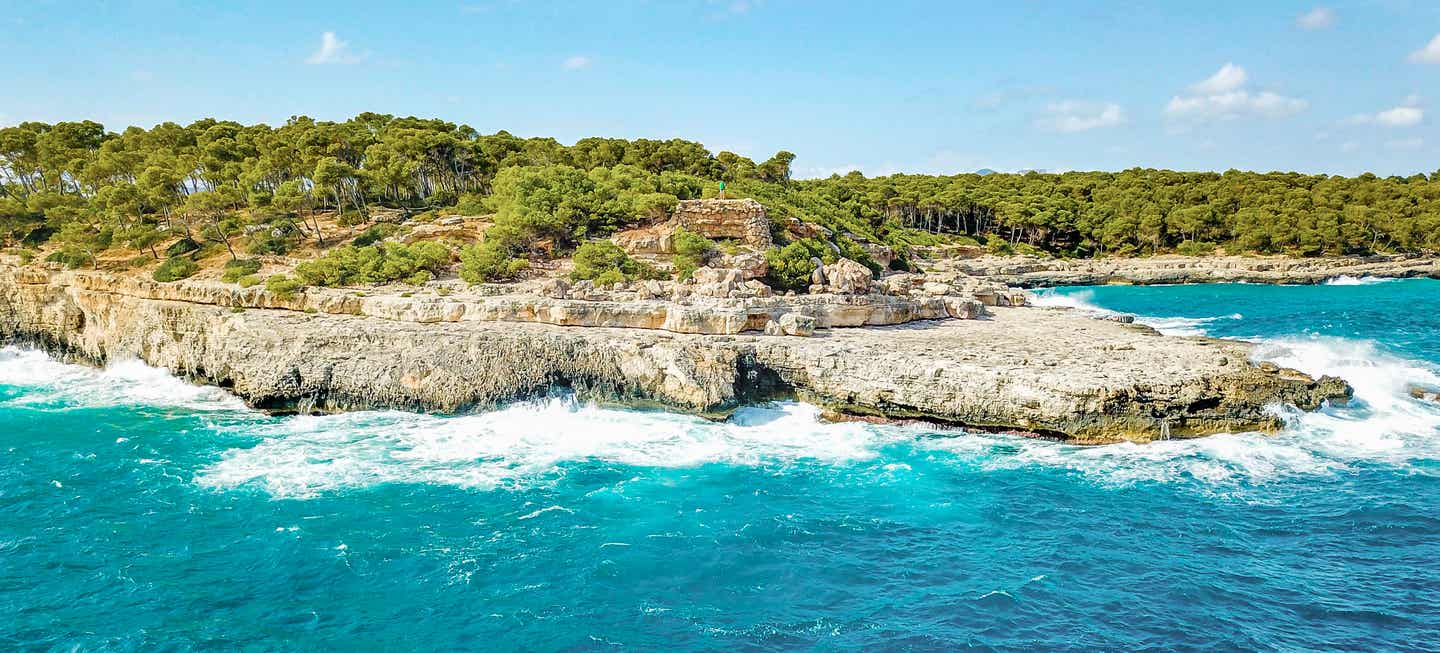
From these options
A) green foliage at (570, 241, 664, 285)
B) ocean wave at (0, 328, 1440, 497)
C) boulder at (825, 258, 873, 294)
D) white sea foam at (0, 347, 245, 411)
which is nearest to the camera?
ocean wave at (0, 328, 1440, 497)

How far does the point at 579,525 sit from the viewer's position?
22.5 meters

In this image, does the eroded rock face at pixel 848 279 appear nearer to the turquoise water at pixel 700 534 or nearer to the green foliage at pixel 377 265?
the turquoise water at pixel 700 534

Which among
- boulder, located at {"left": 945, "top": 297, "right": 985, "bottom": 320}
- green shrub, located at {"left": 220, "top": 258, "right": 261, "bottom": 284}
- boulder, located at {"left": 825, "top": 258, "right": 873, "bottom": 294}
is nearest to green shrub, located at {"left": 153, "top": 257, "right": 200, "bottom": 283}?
green shrub, located at {"left": 220, "top": 258, "right": 261, "bottom": 284}

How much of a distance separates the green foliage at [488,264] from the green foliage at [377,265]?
1.97m

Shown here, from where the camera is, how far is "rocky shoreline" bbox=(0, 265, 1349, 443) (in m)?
29.0

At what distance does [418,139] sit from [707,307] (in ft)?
149

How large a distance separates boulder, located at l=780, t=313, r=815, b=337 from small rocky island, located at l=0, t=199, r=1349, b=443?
0.10 metres

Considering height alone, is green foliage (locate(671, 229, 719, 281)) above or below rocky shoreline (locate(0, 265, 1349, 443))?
above

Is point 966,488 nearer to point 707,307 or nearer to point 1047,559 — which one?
point 1047,559

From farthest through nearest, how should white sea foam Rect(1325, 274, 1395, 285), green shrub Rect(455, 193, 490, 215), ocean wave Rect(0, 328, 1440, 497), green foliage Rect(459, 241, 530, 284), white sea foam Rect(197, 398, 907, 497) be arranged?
white sea foam Rect(1325, 274, 1395, 285)
green shrub Rect(455, 193, 490, 215)
green foliage Rect(459, 241, 530, 284)
white sea foam Rect(197, 398, 907, 497)
ocean wave Rect(0, 328, 1440, 497)

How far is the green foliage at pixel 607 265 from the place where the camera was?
46625 millimetres

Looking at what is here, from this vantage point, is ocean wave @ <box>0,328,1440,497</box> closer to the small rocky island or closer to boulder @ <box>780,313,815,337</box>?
the small rocky island

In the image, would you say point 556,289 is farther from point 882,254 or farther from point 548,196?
point 882,254

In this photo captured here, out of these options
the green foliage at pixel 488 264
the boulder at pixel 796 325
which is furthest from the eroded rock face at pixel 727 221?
the boulder at pixel 796 325
